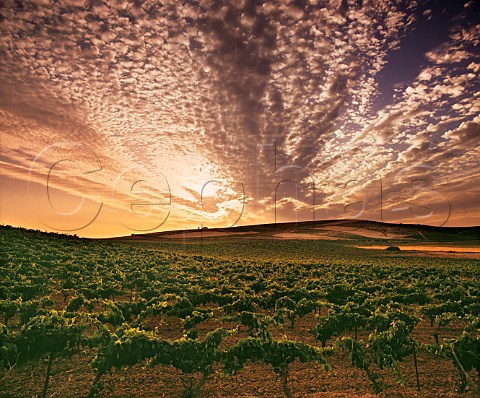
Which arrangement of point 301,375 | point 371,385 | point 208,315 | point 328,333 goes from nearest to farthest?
point 371,385 → point 301,375 → point 328,333 → point 208,315

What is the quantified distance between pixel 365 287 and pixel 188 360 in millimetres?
26272

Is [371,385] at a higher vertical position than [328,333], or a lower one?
lower

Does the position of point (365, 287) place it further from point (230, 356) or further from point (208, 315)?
point (230, 356)

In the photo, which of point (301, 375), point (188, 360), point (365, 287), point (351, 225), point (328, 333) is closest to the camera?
point (188, 360)

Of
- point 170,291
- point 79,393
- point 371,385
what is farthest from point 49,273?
point 371,385

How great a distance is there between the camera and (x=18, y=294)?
26656 millimetres

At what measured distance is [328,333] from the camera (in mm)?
→ 20562

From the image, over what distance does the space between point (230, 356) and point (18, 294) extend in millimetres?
20825

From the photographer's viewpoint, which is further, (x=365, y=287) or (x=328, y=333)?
(x=365, y=287)

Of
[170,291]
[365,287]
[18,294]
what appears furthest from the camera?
[365,287]

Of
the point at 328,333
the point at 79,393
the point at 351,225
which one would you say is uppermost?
the point at 351,225

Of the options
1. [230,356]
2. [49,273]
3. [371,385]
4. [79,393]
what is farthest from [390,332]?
[49,273]

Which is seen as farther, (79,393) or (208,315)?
(208,315)

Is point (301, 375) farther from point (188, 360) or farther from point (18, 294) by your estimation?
point (18, 294)
